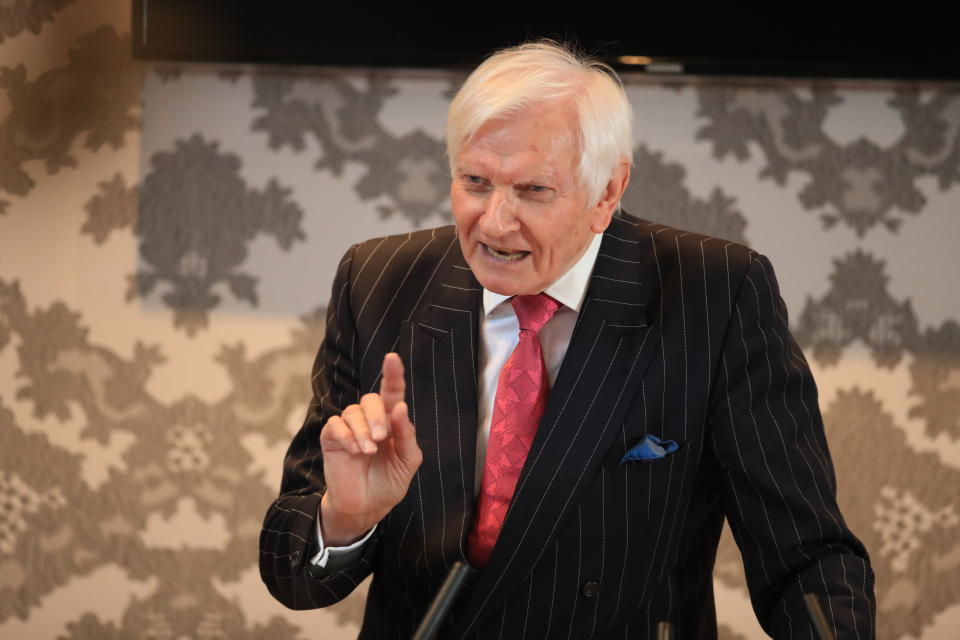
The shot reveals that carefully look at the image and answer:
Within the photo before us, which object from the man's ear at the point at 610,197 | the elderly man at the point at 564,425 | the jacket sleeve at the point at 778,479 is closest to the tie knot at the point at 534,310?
the elderly man at the point at 564,425

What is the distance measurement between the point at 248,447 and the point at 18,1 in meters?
1.02

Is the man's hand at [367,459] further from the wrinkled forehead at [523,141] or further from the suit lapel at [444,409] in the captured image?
the wrinkled forehead at [523,141]

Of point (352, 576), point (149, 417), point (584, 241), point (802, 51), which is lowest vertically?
point (352, 576)

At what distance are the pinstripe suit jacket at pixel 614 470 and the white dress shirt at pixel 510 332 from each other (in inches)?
0.9

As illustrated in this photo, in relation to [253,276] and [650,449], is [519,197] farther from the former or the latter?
[253,276]

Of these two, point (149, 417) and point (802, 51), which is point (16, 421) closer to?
point (149, 417)

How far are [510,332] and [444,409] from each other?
0.15 meters

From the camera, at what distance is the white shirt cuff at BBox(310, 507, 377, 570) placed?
Result: 1.37 meters

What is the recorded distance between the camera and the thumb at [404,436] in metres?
1.20

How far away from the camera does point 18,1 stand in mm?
2252

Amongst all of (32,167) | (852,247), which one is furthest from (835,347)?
(32,167)

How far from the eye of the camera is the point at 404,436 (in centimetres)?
124

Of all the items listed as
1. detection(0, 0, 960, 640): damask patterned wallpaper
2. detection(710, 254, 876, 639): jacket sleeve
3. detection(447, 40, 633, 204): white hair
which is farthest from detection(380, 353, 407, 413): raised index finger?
detection(0, 0, 960, 640): damask patterned wallpaper

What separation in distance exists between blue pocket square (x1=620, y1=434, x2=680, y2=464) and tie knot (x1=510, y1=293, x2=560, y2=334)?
0.20 m
